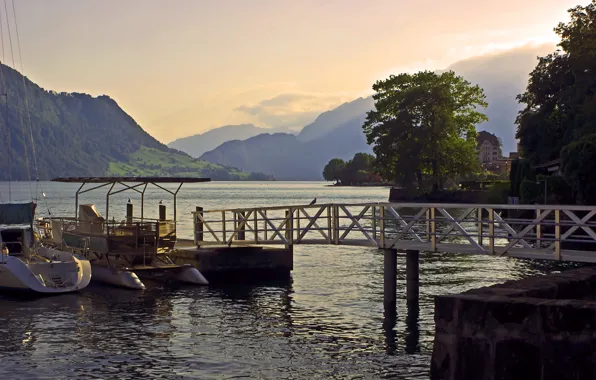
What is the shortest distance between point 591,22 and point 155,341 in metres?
61.6

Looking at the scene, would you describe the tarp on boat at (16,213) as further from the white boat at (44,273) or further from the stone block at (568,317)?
the stone block at (568,317)

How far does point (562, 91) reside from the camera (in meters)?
72.2

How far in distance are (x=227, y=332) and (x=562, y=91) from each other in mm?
55748

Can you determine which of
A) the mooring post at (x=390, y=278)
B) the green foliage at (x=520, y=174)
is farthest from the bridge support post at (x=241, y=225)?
the green foliage at (x=520, y=174)

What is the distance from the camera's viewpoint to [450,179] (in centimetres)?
11575

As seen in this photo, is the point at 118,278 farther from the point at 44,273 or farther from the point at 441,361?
the point at 441,361

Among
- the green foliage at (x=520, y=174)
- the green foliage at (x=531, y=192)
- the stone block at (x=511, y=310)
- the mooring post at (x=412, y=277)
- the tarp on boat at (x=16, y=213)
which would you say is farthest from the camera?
the green foliage at (x=520, y=174)

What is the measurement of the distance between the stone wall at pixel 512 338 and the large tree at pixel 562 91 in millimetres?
52472

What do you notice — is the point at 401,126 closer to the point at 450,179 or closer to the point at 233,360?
the point at 450,179

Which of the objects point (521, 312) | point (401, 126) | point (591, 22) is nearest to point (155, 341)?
point (521, 312)

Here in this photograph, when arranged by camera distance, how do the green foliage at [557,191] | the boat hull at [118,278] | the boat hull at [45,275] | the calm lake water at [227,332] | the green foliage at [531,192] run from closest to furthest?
the calm lake water at [227,332]
the boat hull at [45,275]
the boat hull at [118,278]
the green foliage at [557,191]
the green foliage at [531,192]

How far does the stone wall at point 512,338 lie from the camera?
12914mm

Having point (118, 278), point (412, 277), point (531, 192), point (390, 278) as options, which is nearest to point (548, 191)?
point (531, 192)

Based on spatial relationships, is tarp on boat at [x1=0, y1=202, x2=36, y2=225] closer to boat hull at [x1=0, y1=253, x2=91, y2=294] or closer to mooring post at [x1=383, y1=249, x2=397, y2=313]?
boat hull at [x1=0, y1=253, x2=91, y2=294]
